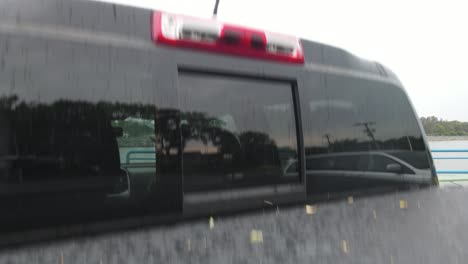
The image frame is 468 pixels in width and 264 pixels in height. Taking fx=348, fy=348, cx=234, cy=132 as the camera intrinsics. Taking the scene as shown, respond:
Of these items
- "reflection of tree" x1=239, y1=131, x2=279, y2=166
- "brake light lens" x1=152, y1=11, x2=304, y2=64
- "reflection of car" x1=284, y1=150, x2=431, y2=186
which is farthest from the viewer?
"reflection of car" x1=284, y1=150, x2=431, y2=186

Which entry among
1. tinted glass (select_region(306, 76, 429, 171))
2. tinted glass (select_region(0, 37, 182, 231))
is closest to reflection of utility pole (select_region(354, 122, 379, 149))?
tinted glass (select_region(306, 76, 429, 171))

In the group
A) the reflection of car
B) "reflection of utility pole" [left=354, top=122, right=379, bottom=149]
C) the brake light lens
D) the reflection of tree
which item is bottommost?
the reflection of car

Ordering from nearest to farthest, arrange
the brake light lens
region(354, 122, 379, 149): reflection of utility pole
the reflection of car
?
the brake light lens → the reflection of car → region(354, 122, 379, 149): reflection of utility pole

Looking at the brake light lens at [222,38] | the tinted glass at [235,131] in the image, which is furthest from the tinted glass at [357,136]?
the brake light lens at [222,38]

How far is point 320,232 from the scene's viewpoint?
1.95 metres

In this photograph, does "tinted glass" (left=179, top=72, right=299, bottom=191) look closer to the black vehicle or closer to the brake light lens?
the black vehicle

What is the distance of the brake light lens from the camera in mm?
1613

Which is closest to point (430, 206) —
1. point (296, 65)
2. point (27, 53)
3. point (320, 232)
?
point (320, 232)

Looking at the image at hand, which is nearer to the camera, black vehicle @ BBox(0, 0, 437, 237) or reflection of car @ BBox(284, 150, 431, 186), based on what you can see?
black vehicle @ BBox(0, 0, 437, 237)

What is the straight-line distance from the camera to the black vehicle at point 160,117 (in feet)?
4.14

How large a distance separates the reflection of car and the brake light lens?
60 cm

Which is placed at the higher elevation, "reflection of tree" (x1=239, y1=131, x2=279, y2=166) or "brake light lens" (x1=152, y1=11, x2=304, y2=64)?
"brake light lens" (x1=152, y1=11, x2=304, y2=64)

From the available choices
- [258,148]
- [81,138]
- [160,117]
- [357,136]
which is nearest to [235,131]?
[258,148]

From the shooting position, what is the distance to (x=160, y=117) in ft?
5.00
